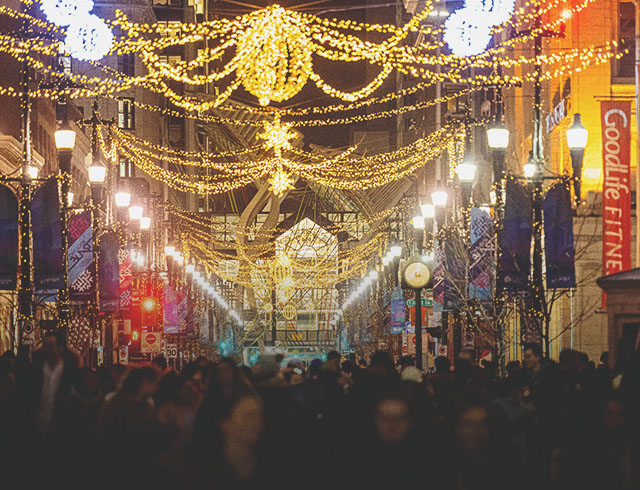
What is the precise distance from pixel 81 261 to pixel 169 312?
19.2m

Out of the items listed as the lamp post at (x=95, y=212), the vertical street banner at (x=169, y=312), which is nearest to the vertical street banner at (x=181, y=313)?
the vertical street banner at (x=169, y=312)

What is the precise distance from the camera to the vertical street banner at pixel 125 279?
35.2 m

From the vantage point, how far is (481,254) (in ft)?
89.0

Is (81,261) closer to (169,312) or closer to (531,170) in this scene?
(531,170)

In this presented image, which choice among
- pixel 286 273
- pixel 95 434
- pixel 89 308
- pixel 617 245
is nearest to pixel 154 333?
pixel 89 308

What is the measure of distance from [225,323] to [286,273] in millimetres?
6840

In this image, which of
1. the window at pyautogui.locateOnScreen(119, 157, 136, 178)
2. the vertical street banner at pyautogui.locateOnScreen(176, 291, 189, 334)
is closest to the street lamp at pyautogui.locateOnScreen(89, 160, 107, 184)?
the vertical street banner at pyautogui.locateOnScreen(176, 291, 189, 334)

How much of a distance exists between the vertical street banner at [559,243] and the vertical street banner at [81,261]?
1047 centimetres

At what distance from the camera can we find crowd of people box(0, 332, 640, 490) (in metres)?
7.82

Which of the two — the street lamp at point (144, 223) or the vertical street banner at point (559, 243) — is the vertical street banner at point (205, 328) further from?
the vertical street banner at point (559, 243)

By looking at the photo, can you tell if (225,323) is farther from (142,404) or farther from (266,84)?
(142,404)

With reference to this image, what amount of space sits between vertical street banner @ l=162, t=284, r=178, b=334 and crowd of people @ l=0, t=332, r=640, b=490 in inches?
1280

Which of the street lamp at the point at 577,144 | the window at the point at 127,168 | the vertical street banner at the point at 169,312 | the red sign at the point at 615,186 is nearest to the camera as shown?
the street lamp at the point at 577,144

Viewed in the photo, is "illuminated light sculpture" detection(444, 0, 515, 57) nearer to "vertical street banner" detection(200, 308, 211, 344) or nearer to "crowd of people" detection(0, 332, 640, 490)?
"crowd of people" detection(0, 332, 640, 490)
